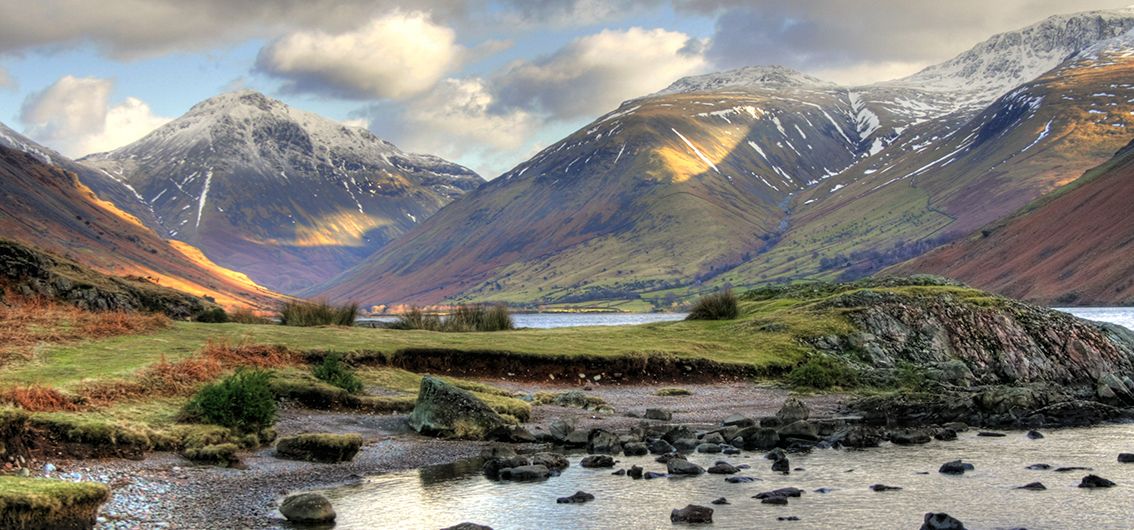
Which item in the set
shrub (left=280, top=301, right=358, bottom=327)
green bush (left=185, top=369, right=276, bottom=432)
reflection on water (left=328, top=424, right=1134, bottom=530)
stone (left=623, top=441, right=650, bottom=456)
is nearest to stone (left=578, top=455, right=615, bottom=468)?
reflection on water (left=328, top=424, right=1134, bottom=530)

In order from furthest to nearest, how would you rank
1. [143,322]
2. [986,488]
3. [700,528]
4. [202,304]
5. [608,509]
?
[202,304]
[143,322]
[986,488]
[608,509]
[700,528]

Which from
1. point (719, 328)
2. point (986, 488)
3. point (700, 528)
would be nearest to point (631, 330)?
point (719, 328)

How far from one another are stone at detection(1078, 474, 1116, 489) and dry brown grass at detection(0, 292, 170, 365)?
33.0 meters

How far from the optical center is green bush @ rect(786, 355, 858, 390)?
176 ft

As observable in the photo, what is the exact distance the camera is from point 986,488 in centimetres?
2734

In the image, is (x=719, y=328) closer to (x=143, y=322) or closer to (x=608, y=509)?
(x=143, y=322)

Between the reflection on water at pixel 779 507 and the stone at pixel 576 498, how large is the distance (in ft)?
0.86

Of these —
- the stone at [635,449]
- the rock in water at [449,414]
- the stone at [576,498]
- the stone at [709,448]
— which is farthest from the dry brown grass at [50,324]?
the stone at [709,448]

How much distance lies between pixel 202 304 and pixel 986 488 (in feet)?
151

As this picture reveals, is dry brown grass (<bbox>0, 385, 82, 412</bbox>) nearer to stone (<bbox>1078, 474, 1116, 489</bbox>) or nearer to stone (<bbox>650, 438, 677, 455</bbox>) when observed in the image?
stone (<bbox>650, 438, 677, 455</bbox>)

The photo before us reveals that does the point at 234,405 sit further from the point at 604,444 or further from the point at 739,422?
the point at 739,422

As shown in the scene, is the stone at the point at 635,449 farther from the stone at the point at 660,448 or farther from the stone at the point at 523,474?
the stone at the point at 523,474

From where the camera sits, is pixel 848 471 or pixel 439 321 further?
pixel 439 321

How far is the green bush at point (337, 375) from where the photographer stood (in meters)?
38.2
